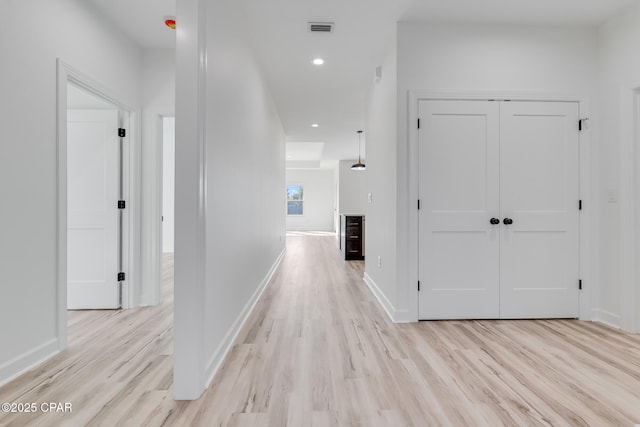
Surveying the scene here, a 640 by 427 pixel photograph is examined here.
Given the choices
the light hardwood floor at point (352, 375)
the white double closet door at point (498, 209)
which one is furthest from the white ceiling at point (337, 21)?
the light hardwood floor at point (352, 375)

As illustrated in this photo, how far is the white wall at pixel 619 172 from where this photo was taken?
104 inches

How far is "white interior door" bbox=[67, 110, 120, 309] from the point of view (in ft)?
10.2

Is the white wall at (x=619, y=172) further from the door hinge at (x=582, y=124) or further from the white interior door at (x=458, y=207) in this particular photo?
the white interior door at (x=458, y=207)

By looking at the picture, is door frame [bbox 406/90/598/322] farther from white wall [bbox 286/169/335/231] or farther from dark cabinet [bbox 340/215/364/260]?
white wall [bbox 286/169/335/231]

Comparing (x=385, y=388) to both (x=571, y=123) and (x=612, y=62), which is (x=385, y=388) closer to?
(x=571, y=123)

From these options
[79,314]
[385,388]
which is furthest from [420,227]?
[79,314]

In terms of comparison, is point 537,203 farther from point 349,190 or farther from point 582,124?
point 349,190

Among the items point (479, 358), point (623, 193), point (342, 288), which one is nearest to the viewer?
point (479, 358)

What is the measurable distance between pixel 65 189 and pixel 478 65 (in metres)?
3.42

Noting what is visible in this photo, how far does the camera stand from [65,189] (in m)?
2.28

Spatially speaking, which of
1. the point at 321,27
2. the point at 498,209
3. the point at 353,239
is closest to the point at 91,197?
the point at 321,27

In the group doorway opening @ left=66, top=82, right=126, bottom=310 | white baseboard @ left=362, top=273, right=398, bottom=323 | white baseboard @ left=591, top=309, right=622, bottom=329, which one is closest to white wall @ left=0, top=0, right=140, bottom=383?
doorway opening @ left=66, top=82, right=126, bottom=310

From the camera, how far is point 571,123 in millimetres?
2928

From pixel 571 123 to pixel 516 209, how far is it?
2.99ft
